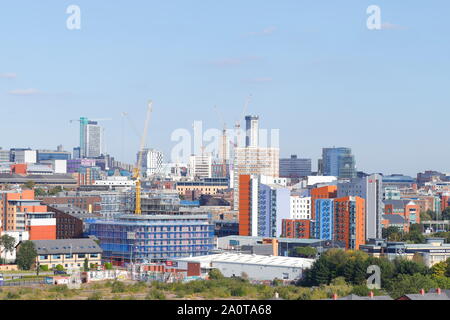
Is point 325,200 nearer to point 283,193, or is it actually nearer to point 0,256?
point 283,193

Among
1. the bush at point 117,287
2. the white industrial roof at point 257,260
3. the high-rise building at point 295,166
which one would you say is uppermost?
the high-rise building at point 295,166

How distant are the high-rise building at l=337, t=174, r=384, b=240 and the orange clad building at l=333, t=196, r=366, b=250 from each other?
31 cm

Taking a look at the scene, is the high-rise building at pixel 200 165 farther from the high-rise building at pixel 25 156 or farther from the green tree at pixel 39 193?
the green tree at pixel 39 193

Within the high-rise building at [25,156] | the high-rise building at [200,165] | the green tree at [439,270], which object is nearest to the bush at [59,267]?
the green tree at [439,270]

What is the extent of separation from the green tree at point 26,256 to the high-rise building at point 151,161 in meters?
64.6

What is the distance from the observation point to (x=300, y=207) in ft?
144

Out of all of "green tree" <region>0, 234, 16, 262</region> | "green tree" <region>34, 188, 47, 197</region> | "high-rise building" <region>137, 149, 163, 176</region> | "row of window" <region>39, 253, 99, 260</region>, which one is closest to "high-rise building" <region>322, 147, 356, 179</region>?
"high-rise building" <region>137, 149, 163, 176</region>

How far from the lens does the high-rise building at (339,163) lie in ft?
288

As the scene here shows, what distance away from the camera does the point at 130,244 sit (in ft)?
108

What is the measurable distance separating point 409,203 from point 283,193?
12514 millimetres

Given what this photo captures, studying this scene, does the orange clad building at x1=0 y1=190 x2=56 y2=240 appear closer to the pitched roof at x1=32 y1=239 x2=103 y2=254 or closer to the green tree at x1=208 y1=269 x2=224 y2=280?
the pitched roof at x1=32 y1=239 x2=103 y2=254

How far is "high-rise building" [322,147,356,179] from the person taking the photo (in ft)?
288
